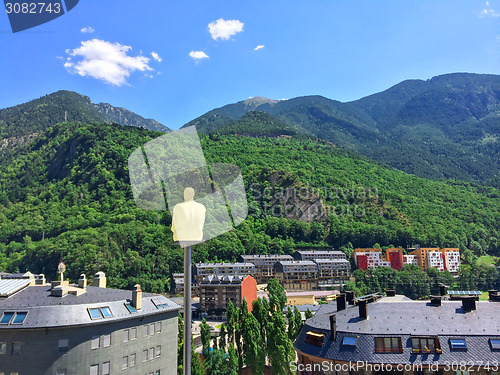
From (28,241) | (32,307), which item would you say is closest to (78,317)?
(32,307)

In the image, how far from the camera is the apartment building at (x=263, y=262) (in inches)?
3305

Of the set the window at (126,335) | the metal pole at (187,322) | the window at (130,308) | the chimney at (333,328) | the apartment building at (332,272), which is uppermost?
the metal pole at (187,322)

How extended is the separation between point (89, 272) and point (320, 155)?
99.0 metres

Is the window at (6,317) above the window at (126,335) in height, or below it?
above

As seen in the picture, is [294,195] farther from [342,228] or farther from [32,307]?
[32,307]

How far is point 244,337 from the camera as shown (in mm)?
27359

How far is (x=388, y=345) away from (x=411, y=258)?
85775 millimetres

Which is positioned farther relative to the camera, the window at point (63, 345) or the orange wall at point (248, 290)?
the orange wall at point (248, 290)

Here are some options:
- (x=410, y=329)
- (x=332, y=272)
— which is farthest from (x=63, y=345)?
(x=332, y=272)

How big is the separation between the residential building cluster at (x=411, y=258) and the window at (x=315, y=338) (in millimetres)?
77426

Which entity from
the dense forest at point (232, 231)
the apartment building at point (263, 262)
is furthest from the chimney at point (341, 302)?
the apartment building at point (263, 262)

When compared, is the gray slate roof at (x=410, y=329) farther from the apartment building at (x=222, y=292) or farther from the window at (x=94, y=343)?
the apartment building at (x=222, y=292)

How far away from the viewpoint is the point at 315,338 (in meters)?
18.0

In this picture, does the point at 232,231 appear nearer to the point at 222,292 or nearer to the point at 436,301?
the point at 222,292
